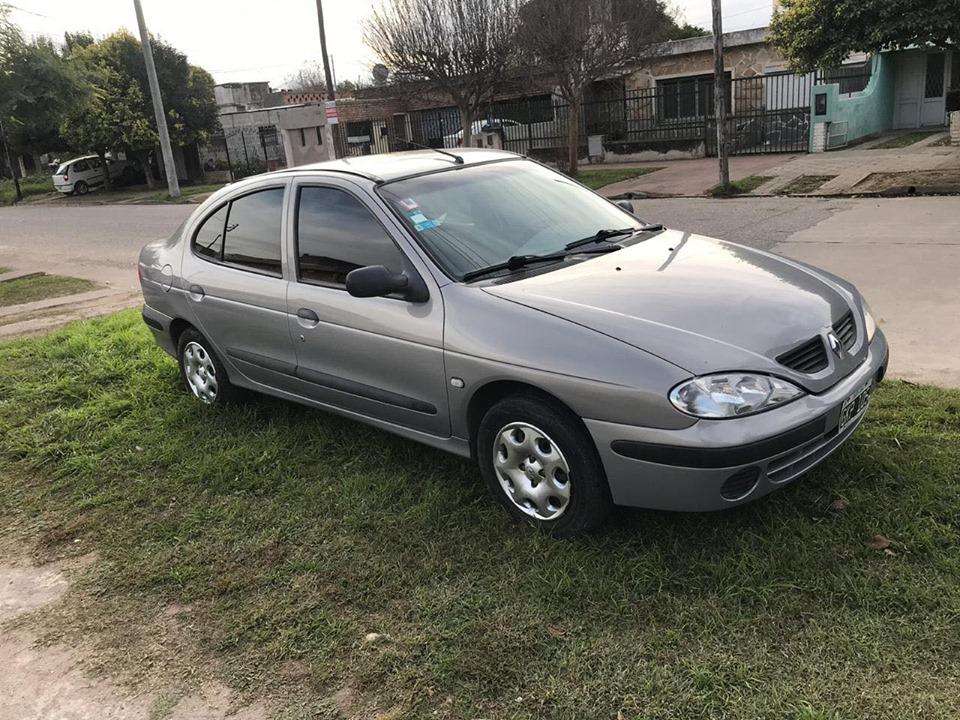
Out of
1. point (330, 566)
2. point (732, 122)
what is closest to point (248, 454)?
point (330, 566)

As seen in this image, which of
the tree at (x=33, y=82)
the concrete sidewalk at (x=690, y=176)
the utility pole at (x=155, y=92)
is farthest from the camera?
the utility pole at (x=155, y=92)

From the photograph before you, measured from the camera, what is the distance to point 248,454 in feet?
15.2

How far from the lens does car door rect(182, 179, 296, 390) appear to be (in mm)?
4520

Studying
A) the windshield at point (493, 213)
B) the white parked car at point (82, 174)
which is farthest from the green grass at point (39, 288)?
the white parked car at point (82, 174)

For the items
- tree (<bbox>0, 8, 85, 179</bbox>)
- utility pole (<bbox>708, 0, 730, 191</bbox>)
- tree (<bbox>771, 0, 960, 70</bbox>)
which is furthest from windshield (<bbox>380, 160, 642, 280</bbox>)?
tree (<bbox>0, 8, 85, 179</bbox>)

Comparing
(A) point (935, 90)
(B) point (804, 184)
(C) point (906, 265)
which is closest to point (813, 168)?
(B) point (804, 184)

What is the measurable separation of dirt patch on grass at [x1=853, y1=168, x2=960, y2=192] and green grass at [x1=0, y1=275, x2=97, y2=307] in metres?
12.4

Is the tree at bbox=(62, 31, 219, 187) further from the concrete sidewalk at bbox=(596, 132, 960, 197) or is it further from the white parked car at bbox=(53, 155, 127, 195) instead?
the concrete sidewalk at bbox=(596, 132, 960, 197)

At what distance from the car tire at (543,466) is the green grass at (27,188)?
1508 inches

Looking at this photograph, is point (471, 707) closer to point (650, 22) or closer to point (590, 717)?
point (590, 717)

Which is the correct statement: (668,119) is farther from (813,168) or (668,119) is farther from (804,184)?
(804,184)

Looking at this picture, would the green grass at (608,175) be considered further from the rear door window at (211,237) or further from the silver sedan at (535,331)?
the silver sedan at (535,331)

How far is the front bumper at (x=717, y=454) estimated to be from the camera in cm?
293

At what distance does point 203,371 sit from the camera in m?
5.37
